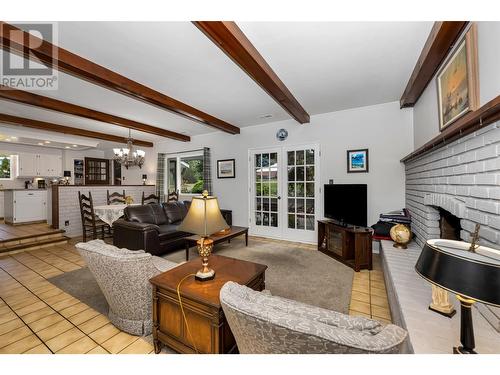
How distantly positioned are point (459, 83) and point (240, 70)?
209cm

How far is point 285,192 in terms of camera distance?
461 centimetres

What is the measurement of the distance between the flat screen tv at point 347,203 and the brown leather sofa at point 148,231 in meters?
2.64

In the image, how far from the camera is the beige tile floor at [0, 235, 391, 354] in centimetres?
165

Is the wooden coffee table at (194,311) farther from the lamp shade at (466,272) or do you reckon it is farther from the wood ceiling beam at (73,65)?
the wood ceiling beam at (73,65)

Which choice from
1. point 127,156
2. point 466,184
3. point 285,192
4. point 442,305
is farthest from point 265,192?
point 442,305

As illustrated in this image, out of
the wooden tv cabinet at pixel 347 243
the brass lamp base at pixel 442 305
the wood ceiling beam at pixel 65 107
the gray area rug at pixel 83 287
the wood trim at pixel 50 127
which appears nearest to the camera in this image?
the brass lamp base at pixel 442 305

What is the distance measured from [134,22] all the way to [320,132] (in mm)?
3419

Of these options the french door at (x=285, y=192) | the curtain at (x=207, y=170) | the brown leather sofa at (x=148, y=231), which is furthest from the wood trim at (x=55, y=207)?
the french door at (x=285, y=192)

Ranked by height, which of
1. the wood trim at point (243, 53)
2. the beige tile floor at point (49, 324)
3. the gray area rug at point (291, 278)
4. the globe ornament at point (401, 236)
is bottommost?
the beige tile floor at point (49, 324)

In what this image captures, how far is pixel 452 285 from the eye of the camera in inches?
30.8

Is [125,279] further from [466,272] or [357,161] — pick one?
[357,161]

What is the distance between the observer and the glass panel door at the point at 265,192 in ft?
15.5

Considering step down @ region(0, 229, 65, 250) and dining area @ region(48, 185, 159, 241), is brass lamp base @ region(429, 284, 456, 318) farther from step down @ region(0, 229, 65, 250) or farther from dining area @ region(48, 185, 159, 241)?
step down @ region(0, 229, 65, 250)
